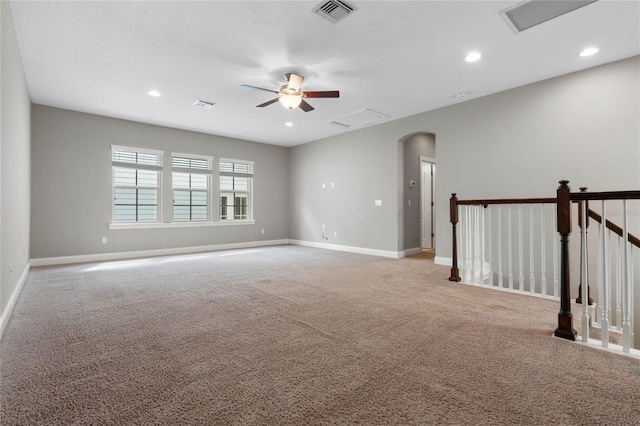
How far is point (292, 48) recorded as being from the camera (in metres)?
3.50

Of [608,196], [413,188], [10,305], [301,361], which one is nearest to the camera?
[301,361]

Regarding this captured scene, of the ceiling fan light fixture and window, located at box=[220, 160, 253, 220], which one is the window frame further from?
the ceiling fan light fixture

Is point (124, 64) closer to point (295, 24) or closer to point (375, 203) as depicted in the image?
point (295, 24)

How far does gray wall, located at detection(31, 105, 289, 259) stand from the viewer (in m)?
5.50

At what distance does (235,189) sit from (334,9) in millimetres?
5953

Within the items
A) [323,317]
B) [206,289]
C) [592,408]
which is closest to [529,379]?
[592,408]

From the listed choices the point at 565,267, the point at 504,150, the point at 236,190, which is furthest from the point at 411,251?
the point at 236,190

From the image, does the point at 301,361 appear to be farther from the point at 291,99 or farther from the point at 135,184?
the point at 135,184

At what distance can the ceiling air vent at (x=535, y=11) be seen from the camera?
2771 mm

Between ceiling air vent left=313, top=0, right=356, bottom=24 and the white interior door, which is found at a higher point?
ceiling air vent left=313, top=0, right=356, bottom=24

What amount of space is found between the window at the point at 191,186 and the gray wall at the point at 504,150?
10.2ft

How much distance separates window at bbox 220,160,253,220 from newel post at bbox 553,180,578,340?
7034 millimetres

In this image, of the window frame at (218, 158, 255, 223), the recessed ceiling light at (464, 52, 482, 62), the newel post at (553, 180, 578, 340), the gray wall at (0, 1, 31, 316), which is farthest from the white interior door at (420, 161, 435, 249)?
the gray wall at (0, 1, 31, 316)

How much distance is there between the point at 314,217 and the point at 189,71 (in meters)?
4.95
